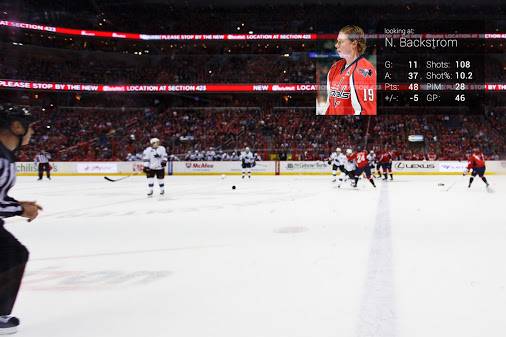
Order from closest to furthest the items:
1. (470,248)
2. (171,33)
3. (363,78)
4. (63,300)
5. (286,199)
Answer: (63,300) → (470,248) → (286,199) → (363,78) → (171,33)

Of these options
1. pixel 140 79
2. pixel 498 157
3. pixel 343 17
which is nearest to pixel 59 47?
pixel 140 79

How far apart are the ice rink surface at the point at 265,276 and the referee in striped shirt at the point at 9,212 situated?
0.17 m

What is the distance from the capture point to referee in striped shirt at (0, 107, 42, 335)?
257 cm

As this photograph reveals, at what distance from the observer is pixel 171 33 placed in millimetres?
35156

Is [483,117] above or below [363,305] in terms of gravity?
above

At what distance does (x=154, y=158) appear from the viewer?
11.8 meters

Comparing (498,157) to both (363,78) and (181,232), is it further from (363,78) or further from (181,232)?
(181,232)

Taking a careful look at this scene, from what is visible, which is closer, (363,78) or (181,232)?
(181,232)

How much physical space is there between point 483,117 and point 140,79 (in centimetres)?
2630

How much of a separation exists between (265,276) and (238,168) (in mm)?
20818
